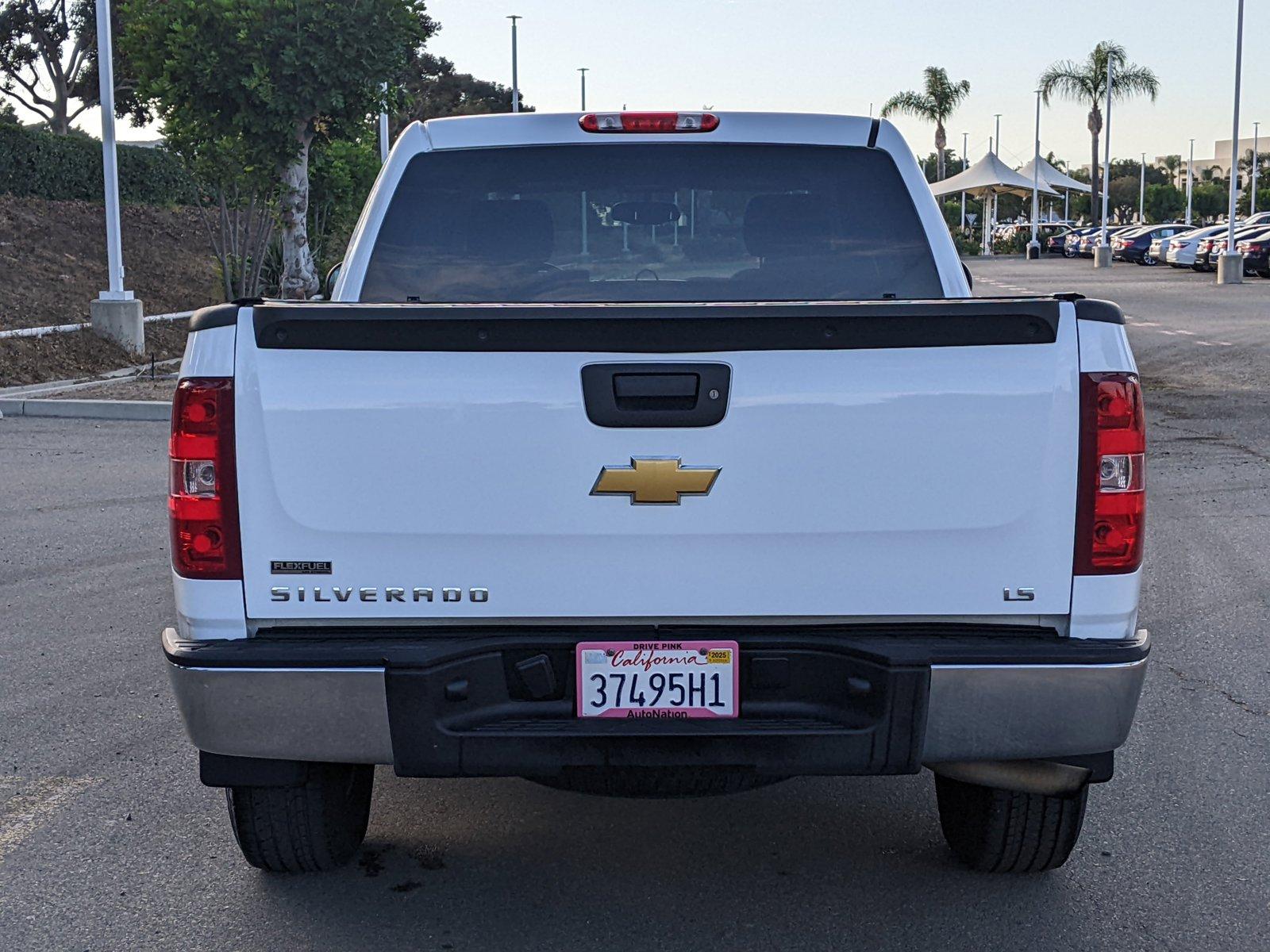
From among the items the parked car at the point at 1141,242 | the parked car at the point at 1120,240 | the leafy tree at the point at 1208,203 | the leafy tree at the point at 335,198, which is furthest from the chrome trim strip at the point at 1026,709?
the leafy tree at the point at 1208,203

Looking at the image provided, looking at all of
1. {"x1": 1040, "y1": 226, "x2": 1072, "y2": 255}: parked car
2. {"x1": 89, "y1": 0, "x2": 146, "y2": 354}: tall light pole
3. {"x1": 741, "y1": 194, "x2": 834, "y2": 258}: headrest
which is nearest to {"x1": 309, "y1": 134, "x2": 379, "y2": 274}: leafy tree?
{"x1": 89, "y1": 0, "x2": 146, "y2": 354}: tall light pole

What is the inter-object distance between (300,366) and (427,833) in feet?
5.42

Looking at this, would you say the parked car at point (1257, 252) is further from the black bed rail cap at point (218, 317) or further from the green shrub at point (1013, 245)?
the black bed rail cap at point (218, 317)

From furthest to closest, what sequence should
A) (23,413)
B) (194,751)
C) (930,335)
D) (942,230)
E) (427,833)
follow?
(23,413)
(194,751)
(942,230)
(427,833)
(930,335)

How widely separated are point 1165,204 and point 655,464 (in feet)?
400

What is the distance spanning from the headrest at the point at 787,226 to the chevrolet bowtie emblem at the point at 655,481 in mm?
1631

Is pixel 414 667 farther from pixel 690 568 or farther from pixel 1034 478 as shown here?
pixel 1034 478

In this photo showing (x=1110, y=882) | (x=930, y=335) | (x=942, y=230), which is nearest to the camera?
(x=930, y=335)

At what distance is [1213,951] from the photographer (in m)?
3.59

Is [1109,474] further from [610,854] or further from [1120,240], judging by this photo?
[1120,240]

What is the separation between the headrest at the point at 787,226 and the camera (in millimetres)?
4762

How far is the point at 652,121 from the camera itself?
190 inches

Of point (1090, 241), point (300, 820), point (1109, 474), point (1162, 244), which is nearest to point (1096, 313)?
point (1109, 474)

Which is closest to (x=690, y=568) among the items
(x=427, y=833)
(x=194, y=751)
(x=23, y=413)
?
(x=427, y=833)
